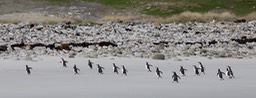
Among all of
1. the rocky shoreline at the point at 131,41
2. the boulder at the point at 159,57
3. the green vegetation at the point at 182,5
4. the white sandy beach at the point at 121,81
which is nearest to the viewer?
the white sandy beach at the point at 121,81

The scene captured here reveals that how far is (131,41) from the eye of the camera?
21203 millimetres

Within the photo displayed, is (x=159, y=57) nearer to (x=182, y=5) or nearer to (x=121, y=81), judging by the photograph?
(x=121, y=81)

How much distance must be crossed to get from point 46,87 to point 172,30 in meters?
16.7

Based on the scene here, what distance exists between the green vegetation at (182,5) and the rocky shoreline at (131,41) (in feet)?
47.0

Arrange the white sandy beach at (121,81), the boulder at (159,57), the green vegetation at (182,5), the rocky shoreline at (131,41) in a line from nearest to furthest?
the white sandy beach at (121,81)
the boulder at (159,57)
the rocky shoreline at (131,41)
the green vegetation at (182,5)

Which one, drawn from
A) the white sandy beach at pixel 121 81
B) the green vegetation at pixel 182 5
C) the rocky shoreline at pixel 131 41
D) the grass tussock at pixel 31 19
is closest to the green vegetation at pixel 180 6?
the green vegetation at pixel 182 5

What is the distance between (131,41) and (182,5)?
25.6 m

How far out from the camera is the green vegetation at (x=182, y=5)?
44875 mm

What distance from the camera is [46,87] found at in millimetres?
10602

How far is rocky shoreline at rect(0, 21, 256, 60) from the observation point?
16516mm

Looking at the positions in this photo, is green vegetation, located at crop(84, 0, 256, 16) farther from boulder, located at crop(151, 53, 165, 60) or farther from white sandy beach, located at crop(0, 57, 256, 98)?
white sandy beach, located at crop(0, 57, 256, 98)

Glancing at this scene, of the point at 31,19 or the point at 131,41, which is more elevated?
the point at 131,41

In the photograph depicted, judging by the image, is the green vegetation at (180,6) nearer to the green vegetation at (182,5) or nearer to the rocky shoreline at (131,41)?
the green vegetation at (182,5)

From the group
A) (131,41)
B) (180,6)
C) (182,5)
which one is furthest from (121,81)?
(182,5)
